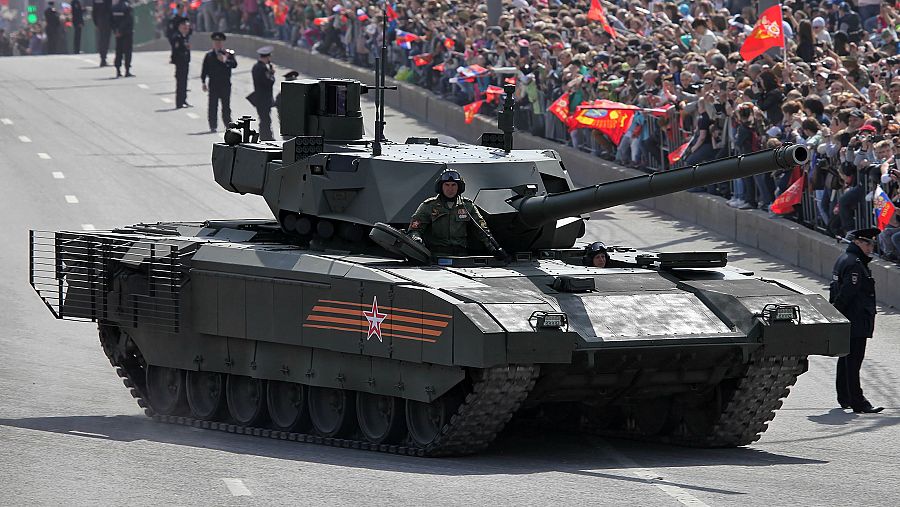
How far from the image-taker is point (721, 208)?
2814 cm

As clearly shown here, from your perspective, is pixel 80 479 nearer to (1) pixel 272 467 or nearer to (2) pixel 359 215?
(1) pixel 272 467

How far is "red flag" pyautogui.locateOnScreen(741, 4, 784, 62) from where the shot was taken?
92.6 ft

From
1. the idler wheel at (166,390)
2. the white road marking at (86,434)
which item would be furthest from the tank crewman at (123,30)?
the white road marking at (86,434)

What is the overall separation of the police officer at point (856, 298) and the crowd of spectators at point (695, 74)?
424 centimetres

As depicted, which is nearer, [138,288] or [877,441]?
[877,441]

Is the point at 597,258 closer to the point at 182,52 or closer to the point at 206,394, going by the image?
the point at 206,394

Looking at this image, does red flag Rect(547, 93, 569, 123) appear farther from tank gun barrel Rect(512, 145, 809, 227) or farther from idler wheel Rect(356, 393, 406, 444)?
idler wheel Rect(356, 393, 406, 444)

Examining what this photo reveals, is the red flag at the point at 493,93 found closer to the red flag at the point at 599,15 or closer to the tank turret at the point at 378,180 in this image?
the red flag at the point at 599,15

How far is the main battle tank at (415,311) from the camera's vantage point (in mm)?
15555

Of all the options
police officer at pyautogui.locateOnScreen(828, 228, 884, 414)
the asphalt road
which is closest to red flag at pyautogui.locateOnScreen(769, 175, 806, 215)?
the asphalt road

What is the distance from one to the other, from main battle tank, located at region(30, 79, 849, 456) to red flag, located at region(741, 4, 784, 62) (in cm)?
1036

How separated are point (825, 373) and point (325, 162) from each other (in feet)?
21.5

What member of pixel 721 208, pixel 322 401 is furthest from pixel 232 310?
pixel 721 208

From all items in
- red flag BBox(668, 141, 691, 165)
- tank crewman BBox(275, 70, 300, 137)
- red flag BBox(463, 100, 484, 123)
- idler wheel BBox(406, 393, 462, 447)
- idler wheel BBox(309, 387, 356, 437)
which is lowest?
idler wheel BBox(309, 387, 356, 437)
